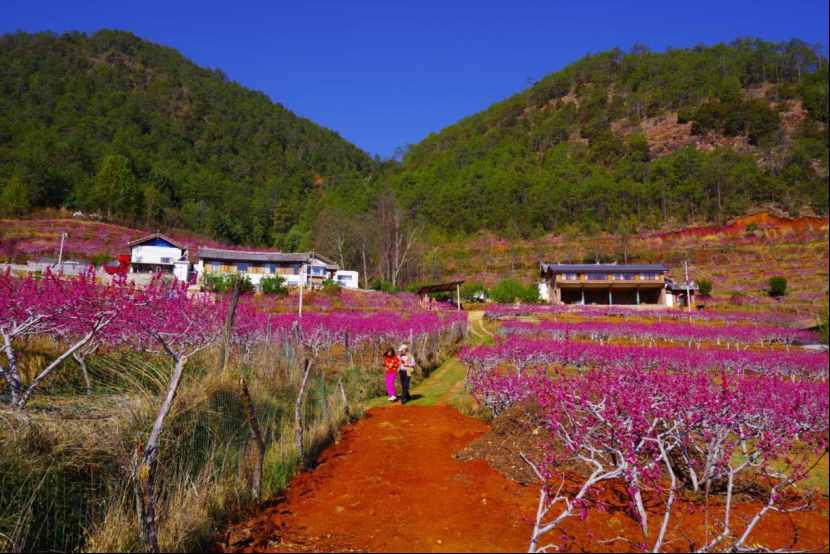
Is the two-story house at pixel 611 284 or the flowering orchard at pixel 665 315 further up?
the two-story house at pixel 611 284

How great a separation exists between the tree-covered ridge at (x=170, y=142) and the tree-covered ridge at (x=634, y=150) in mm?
30691

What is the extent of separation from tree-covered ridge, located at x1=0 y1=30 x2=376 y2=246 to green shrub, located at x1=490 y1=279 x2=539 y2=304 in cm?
3285

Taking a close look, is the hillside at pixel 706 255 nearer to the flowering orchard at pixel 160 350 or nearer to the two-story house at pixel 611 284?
the two-story house at pixel 611 284

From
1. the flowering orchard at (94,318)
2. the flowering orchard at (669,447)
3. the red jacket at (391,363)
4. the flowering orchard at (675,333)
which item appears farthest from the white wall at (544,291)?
the flowering orchard at (94,318)

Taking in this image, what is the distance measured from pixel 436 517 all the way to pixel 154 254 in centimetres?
4541

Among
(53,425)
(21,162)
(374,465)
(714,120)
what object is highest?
(714,120)

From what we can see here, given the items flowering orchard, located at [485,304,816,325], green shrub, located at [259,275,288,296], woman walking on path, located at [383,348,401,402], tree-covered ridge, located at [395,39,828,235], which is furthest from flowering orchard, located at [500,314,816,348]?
tree-covered ridge, located at [395,39,828,235]

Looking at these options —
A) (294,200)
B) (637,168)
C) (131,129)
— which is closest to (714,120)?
(637,168)

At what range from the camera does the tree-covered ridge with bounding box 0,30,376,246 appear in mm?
18375

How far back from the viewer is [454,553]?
3707 millimetres

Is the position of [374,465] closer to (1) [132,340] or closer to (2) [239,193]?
(1) [132,340]

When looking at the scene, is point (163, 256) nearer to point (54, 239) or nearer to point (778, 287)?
point (54, 239)

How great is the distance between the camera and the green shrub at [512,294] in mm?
46969

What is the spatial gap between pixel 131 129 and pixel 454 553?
101 m
